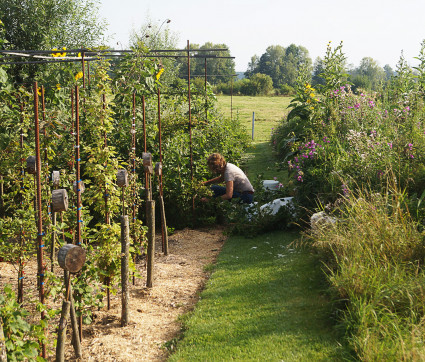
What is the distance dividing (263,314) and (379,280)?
1.05 m

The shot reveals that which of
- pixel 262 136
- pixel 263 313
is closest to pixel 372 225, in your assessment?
pixel 263 313

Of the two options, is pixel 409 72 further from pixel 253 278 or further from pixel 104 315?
pixel 104 315

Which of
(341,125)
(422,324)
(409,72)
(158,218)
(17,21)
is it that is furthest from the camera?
(17,21)

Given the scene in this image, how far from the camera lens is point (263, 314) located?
4.10 meters

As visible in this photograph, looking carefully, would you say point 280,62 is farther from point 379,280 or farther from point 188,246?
point 379,280

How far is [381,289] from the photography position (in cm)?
371

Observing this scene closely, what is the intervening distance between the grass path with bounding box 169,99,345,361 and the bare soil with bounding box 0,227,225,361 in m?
0.19

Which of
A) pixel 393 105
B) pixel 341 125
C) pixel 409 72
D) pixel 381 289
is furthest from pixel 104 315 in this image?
pixel 409 72

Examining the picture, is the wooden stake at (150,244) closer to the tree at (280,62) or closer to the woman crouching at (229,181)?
the woman crouching at (229,181)

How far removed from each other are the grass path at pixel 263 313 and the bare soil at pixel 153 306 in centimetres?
19

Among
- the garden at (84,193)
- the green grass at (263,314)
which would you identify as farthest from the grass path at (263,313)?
the garden at (84,193)

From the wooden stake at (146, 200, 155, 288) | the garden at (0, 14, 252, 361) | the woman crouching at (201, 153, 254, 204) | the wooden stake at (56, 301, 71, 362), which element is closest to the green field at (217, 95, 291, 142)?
the woman crouching at (201, 153, 254, 204)

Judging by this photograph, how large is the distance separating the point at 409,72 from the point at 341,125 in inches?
87.1

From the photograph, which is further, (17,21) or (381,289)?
(17,21)
